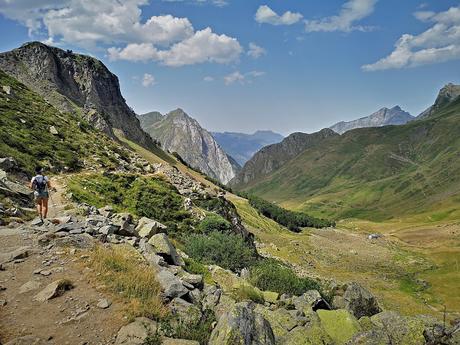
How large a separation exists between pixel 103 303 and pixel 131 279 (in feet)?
5.46

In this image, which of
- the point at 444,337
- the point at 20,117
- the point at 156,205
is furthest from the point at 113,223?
the point at 20,117

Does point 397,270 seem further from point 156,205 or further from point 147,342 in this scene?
point 147,342

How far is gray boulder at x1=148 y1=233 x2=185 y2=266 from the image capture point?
70.2ft

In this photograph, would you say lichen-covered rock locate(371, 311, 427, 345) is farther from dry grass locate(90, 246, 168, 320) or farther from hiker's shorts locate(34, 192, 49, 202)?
hiker's shorts locate(34, 192, 49, 202)

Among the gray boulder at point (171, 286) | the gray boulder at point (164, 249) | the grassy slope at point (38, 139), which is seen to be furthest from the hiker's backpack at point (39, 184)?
the grassy slope at point (38, 139)

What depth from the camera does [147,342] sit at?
40.0ft

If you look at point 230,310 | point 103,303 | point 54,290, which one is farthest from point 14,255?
point 230,310

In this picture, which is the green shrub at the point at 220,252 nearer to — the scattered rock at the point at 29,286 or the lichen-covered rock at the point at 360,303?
the lichen-covered rock at the point at 360,303

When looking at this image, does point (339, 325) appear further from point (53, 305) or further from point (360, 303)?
point (53, 305)

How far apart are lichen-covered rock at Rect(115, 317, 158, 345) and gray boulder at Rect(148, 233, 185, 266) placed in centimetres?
761

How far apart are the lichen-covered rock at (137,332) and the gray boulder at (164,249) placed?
761cm

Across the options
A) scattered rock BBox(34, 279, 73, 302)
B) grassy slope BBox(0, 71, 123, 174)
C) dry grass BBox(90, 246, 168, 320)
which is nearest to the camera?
dry grass BBox(90, 246, 168, 320)

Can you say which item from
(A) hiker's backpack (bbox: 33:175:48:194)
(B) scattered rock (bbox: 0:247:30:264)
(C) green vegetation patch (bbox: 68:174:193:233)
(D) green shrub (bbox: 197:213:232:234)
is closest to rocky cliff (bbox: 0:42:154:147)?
(C) green vegetation patch (bbox: 68:174:193:233)

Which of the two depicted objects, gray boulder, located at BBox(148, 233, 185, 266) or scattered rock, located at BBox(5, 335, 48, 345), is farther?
gray boulder, located at BBox(148, 233, 185, 266)
